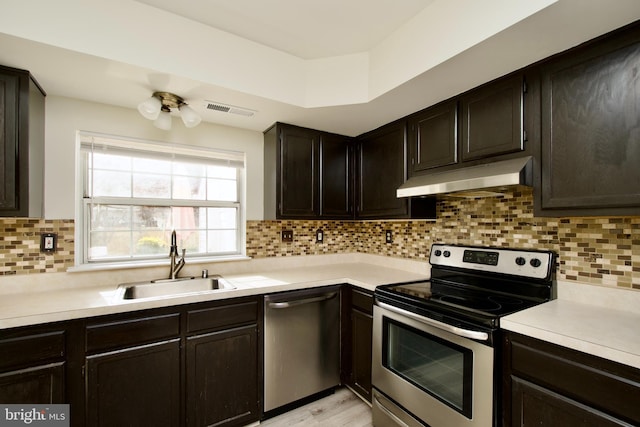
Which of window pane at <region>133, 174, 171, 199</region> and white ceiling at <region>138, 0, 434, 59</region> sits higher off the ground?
white ceiling at <region>138, 0, 434, 59</region>

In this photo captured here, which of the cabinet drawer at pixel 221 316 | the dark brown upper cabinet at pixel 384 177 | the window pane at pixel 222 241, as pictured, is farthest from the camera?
the window pane at pixel 222 241

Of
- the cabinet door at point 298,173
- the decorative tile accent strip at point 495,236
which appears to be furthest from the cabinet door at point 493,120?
the cabinet door at point 298,173

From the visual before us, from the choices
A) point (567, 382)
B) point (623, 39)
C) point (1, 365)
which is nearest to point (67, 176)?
point (1, 365)

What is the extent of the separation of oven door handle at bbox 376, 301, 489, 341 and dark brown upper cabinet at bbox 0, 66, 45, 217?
214cm

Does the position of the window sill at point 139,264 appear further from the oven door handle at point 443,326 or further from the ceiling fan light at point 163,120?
the oven door handle at point 443,326

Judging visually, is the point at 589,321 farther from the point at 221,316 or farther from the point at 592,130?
the point at 221,316

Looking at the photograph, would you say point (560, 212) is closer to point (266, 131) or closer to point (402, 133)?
point (402, 133)

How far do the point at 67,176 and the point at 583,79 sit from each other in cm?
296

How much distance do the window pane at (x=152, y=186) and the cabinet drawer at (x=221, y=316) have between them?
1.07 metres

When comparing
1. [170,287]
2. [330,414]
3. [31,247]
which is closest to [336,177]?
[170,287]

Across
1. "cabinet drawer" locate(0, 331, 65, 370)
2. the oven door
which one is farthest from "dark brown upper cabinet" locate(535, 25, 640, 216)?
"cabinet drawer" locate(0, 331, 65, 370)

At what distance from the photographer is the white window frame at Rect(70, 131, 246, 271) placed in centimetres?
198

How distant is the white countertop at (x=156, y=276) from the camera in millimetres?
1424

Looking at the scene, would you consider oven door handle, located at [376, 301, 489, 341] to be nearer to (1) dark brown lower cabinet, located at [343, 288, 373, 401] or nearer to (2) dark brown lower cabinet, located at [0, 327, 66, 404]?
(1) dark brown lower cabinet, located at [343, 288, 373, 401]
